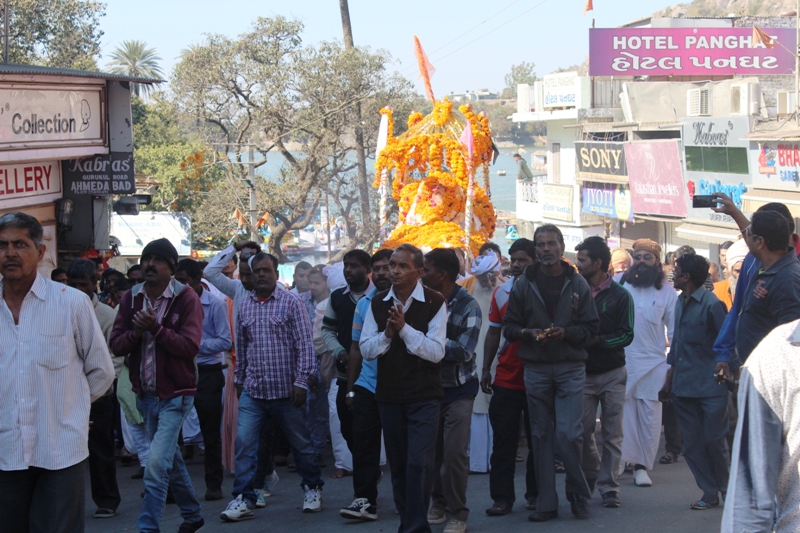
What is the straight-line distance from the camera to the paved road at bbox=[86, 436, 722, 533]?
6465 mm

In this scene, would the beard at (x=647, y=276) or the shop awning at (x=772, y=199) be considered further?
the shop awning at (x=772, y=199)

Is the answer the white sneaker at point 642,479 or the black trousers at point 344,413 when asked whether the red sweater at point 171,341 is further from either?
the white sneaker at point 642,479

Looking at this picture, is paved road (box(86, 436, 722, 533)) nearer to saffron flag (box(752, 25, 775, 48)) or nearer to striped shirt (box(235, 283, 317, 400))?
striped shirt (box(235, 283, 317, 400))

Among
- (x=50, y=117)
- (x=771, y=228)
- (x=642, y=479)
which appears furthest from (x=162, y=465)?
(x=50, y=117)

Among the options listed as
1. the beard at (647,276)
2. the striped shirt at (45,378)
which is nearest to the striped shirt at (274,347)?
the striped shirt at (45,378)

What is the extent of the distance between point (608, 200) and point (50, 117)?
26671 mm

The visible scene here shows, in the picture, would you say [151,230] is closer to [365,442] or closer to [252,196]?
[252,196]

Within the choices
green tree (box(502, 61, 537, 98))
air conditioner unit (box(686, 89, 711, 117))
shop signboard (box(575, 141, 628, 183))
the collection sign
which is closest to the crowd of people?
the collection sign

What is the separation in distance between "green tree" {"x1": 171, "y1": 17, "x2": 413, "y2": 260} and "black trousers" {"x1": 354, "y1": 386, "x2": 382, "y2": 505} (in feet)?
86.4

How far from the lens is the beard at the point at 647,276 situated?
8125 mm

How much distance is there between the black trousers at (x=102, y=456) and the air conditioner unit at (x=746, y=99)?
24174mm

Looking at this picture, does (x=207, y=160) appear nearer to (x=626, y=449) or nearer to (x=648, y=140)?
(x=648, y=140)

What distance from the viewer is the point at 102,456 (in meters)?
7.00

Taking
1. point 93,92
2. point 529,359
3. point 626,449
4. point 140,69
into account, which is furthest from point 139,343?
point 140,69
